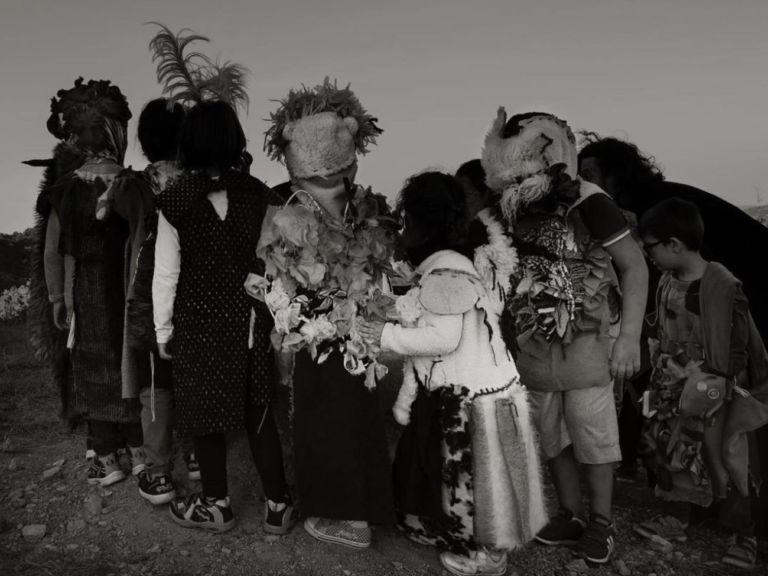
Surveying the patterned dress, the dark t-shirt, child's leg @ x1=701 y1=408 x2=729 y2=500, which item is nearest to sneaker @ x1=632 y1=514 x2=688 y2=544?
the patterned dress

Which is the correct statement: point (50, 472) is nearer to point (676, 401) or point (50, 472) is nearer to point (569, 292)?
point (569, 292)

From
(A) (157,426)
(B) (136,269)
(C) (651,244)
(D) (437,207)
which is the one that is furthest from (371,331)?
(C) (651,244)

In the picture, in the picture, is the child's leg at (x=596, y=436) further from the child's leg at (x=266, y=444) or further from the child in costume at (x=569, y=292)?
the child's leg at (x=266, y=444)

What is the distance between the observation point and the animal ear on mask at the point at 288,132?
2.76 m

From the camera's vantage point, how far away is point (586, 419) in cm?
285

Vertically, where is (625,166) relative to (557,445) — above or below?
above

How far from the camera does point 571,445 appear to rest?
3.01 meters

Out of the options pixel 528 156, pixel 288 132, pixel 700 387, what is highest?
pixel 288 132

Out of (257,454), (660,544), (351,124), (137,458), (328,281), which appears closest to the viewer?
(328,281)

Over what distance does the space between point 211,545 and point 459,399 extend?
4.31 feet

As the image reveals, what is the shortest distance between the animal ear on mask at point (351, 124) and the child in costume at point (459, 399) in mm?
401

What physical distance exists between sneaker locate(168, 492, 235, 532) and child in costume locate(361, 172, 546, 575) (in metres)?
0.88

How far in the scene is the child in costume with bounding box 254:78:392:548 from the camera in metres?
2.72

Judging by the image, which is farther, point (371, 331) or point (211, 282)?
point (211, 282)
